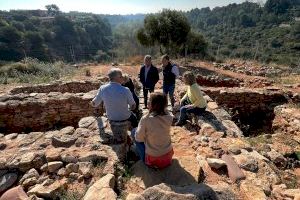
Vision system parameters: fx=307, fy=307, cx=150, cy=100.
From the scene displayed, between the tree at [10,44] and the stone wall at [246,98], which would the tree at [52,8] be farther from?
the stone wall at [246,98]

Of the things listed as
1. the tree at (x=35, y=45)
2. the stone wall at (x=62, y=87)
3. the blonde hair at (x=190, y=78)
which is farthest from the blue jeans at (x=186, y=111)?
the tree at (x=35, y=45)

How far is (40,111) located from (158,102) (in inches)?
255

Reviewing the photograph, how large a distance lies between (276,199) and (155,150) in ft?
6.11

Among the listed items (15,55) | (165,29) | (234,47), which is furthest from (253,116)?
(234,47)

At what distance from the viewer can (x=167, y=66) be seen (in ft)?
27.7

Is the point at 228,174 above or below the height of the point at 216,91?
above

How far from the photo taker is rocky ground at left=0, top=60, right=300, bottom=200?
4328mm

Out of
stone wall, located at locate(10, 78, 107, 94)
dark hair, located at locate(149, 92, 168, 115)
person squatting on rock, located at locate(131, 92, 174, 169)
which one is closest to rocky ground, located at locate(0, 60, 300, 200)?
person squatting on rock, located at locate(131, 92, 174, 169)

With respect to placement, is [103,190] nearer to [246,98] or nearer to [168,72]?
[168,72]

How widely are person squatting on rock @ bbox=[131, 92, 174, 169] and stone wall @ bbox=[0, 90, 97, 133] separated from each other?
5.62 metres

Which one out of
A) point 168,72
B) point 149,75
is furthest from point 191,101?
point 149,75

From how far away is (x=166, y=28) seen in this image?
73.2ft

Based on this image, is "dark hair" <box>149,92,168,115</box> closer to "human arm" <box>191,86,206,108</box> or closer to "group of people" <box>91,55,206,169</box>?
"group of people" <box>91,55,206,169</box>

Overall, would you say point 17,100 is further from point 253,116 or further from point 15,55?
point 15,55
